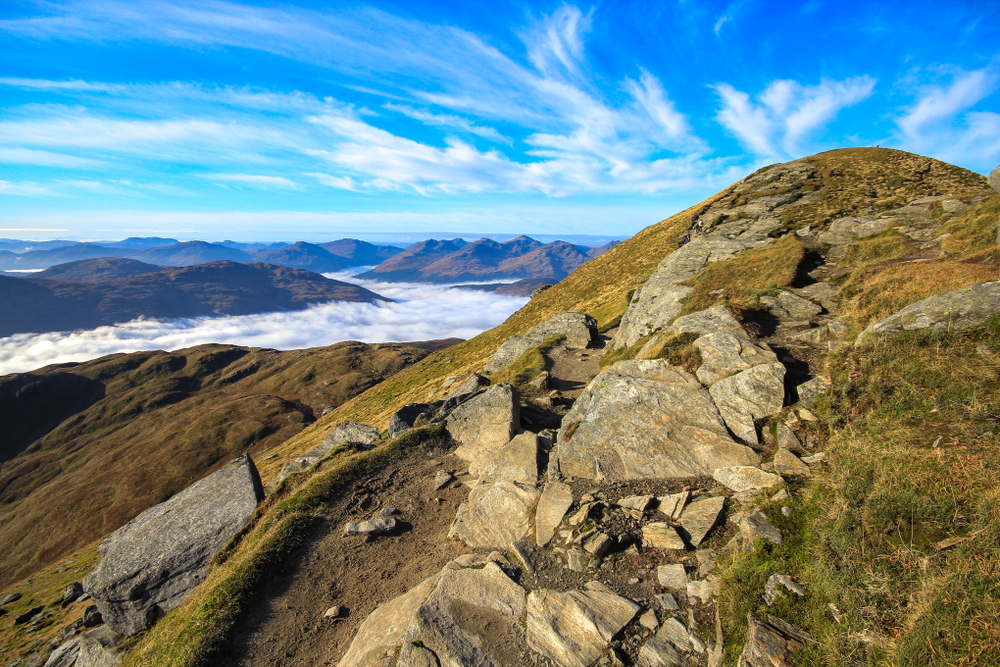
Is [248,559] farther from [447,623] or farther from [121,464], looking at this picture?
[121,464]

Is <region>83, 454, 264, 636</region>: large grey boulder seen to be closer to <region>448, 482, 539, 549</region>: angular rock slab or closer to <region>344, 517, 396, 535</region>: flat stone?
<region>344, 517, 396, 535</region>: flat stone

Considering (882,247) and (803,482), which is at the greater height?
(882,247)

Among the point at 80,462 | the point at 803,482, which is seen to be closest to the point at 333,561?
the point at 803,482

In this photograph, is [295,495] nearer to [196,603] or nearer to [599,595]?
[196,603]

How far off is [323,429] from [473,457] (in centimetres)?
9875

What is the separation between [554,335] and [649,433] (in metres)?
27.5

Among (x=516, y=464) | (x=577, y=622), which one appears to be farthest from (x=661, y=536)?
(x=516, y=464)

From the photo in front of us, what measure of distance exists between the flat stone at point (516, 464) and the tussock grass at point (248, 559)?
5.14 meters

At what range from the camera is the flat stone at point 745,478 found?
1124 centimetres

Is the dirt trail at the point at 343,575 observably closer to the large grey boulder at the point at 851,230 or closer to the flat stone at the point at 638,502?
the flat stone at the point at 638,502

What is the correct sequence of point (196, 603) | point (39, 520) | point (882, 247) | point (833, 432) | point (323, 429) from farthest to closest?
point (39, 520), point (323, 429), point (882, 247), point (196, 603), point (833, 432)

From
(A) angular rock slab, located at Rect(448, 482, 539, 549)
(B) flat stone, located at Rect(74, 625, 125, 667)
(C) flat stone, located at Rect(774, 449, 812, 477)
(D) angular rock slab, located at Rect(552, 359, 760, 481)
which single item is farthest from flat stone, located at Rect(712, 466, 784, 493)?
(B) flat stone, located at Rect(74, 625, 125, 667)

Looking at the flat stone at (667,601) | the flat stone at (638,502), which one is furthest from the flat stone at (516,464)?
the flat stone at (667,601)

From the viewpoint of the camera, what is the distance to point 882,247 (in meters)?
24.9
